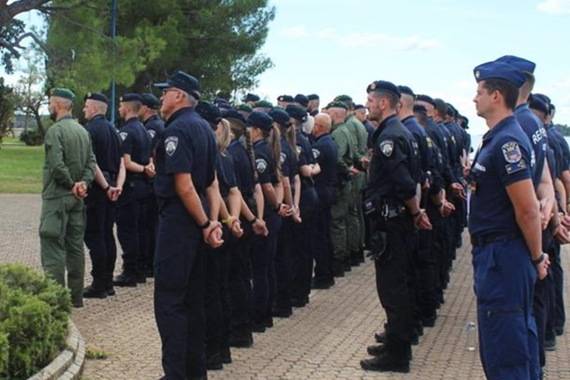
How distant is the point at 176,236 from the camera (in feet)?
19.1

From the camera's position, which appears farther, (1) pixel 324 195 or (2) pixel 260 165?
(1) pixel 324 195

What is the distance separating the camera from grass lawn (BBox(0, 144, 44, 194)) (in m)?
26.6

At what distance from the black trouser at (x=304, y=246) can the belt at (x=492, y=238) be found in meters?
4.35

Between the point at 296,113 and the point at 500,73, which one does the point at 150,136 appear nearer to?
the point at 296,113

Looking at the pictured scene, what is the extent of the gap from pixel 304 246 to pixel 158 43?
710 inches

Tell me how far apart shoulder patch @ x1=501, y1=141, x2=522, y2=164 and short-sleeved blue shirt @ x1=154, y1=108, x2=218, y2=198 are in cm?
208

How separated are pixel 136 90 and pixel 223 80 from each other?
3.30 metres

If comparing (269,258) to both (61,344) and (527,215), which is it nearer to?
(61,344)

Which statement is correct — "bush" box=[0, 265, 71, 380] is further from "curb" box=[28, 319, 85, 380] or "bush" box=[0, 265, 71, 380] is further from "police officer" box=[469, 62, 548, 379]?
"police officer" box=[469, 62, 548, 379]

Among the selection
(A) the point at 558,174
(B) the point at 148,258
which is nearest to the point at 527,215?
(A) the point at 558,174

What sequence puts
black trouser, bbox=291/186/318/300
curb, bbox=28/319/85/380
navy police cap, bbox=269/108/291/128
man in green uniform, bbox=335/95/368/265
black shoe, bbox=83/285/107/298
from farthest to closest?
1. man in green uniform, bbox=335/95/368/265
2. black shoe, bbox=83/285/107/298
3. black trouser, bbox=291/186/318/300
4. navy police cap, bbox=269/108/291/128
5. curb, bbox=28/319/85/380

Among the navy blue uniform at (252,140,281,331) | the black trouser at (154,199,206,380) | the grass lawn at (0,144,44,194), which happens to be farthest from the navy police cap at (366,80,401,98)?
the grass lawn at (0,144,44,194)

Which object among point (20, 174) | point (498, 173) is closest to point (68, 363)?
point (498, 173)

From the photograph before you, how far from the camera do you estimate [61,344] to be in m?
6.28
